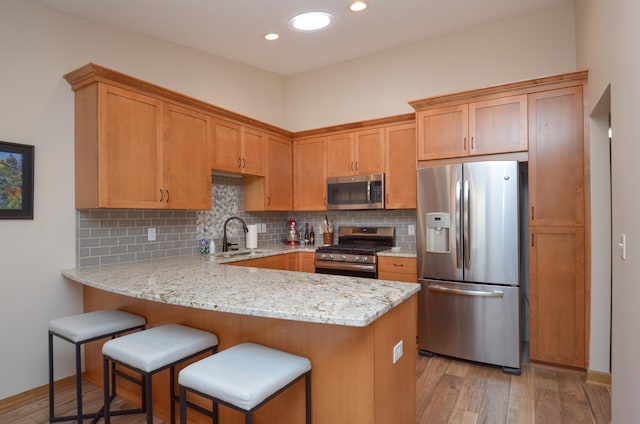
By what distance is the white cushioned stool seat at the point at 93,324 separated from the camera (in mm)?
2098

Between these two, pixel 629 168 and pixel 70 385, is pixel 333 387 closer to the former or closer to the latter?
pixel 629 168

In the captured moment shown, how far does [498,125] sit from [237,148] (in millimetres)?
2504

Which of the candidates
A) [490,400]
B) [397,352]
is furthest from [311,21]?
[490,400]

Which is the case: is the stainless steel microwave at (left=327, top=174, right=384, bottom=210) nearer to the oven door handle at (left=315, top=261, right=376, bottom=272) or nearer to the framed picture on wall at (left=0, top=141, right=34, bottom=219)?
the oven door handle at (left=315, top=261, right=376, bottom=272)

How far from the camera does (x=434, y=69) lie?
12.8 feet

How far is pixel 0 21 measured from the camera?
2471 mm

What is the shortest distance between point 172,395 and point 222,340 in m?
0.51

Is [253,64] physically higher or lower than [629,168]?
higher

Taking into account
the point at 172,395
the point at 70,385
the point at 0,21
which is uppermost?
the point at 0,21

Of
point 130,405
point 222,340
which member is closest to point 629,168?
point 222,340

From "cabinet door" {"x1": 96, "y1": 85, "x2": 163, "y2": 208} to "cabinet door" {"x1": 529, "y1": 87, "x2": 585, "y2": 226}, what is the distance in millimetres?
3109

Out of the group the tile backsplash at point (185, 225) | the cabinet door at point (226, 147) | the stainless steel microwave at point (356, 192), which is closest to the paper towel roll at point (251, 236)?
the tile backsplash at point (185, 225)

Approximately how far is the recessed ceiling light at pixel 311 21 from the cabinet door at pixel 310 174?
1.29 m

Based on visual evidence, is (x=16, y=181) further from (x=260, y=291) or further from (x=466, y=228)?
(x=466, y=228)
